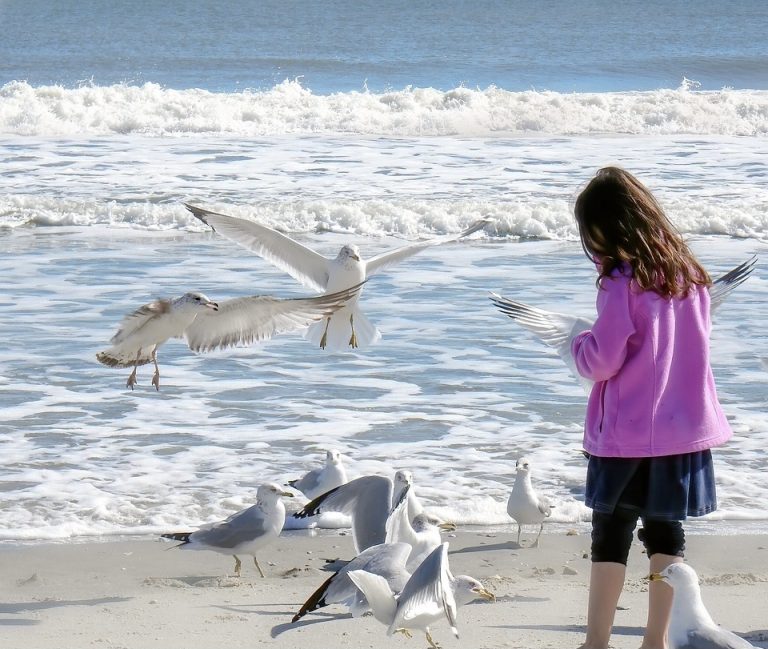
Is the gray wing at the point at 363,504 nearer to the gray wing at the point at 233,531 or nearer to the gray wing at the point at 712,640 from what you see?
the gray wing at the point at 233,531

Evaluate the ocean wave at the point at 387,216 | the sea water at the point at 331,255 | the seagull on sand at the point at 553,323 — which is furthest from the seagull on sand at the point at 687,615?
the ocean wave at the point at 387,216

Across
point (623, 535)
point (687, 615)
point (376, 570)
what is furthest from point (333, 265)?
point (687, 615)

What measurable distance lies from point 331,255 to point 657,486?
28.0 ft

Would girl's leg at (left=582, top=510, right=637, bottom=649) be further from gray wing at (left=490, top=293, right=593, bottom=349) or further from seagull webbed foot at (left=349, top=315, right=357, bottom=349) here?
seagull webbed foot at (left=349, top=315, right=357, bottom=349)

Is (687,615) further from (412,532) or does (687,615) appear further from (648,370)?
(412,532)

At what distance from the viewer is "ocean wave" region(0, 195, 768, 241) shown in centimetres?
1261

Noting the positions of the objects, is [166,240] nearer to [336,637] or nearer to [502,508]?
[502,508]

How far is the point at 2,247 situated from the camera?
38.4 ft

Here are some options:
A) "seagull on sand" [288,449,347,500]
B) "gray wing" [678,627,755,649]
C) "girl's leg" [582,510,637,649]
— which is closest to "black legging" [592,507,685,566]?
"girl's leg" [582,510,637,649]

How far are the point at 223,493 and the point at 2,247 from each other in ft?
23.6

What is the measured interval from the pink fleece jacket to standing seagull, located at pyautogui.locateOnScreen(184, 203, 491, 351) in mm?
3638

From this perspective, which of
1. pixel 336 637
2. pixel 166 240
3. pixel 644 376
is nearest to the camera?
pixel 644 376

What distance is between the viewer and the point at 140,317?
5.39m

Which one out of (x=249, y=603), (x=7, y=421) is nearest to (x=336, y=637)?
(x=249, y=603)
